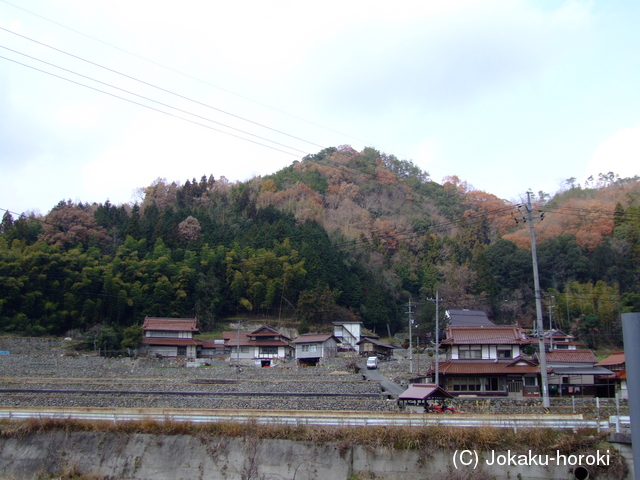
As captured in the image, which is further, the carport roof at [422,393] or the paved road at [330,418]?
the carport roof at [422,393]

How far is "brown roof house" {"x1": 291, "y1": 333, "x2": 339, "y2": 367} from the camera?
38.3 m

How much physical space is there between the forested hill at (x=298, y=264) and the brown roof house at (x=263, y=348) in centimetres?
533

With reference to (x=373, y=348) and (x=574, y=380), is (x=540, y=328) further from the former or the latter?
(x=373, y=348)

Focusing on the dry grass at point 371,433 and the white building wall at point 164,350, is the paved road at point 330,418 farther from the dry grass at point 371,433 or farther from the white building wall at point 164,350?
the white building wall at point 164,350

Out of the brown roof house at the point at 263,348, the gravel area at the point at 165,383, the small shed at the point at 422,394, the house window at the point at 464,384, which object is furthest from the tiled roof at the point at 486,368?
the brown roof house at the point at 263,348

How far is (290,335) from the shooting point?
4619 centimetres

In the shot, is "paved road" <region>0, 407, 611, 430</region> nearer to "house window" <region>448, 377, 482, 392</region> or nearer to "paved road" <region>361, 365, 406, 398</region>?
"paved road" <region>361, 365, 406, 398</region>

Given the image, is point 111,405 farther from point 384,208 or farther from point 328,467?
point 384,208

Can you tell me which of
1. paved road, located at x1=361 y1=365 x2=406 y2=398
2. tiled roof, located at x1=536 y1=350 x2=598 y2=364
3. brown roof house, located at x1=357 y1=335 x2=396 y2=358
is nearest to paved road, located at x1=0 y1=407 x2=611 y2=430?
paved road, located at x1=361 y1=365 x2=406 y2=398

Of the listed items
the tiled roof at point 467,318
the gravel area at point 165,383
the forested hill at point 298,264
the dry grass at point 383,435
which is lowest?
the gravel area at point 165,383

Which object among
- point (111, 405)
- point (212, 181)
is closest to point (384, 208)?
point (212, 181)

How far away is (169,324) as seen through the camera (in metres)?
40.1

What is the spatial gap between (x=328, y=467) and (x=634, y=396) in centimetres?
800

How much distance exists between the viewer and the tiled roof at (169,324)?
130ft
